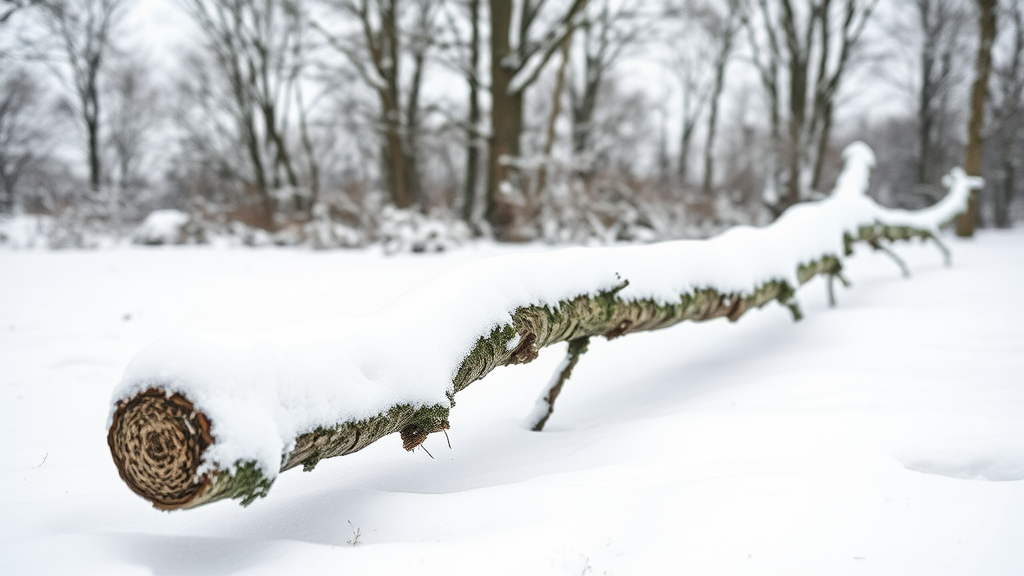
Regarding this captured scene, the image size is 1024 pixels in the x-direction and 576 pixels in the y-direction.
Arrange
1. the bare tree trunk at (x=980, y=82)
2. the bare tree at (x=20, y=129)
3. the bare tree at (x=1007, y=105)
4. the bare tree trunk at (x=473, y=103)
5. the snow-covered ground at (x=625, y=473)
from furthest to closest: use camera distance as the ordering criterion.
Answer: the bare tree at (x=20, y=129)
the bare tree at (x=1007, y=105)
the bare tree trunk at (x=473, y=103)
the bare tree trunk at (x=980, y=82)
the snow-covered ground at (x=625, y=473)

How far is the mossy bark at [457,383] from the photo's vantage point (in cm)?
134

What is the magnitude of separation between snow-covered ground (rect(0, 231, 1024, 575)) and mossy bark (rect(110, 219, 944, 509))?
0.79ft

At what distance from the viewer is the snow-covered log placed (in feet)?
4.37

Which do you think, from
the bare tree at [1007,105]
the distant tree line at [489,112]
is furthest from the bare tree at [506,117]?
the bare tree at [1007,105]

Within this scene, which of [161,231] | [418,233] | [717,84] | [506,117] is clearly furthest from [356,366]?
[717,84]

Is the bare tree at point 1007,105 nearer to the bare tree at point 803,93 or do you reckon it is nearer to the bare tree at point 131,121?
the bare tree at point 803,93

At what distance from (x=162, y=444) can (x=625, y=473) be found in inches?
58.6

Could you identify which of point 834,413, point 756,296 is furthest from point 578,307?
point 756,296

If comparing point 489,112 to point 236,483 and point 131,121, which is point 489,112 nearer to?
point 236,483

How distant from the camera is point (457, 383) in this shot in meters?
1.98

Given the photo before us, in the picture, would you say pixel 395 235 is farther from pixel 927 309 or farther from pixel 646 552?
pixel 646 552

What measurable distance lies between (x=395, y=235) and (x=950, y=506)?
8837 mm

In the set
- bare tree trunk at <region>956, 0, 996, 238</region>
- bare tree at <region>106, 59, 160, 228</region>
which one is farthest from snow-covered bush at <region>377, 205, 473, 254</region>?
bare tree at <region>106, 59, 160, 228</region>

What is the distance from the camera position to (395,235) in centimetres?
986
